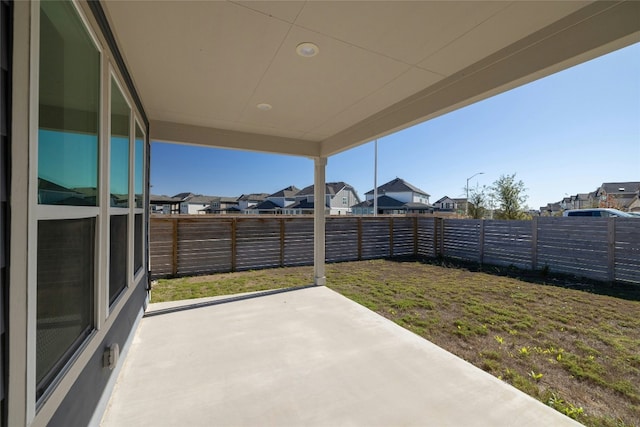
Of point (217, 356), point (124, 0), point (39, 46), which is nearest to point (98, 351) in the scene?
point (217, 356)

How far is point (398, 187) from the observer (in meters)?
28.3

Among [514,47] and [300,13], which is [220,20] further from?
[514,47]

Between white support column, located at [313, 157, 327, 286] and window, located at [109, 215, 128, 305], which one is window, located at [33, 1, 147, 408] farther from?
white support column, located at [313, 157, 327, 286]

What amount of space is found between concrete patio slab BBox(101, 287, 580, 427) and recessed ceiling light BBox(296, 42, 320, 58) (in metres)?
2.61

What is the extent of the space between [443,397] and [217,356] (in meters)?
1.93

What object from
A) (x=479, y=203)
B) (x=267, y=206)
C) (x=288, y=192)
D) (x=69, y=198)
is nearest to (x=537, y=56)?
(x=69, y=198)

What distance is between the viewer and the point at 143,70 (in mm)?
2463

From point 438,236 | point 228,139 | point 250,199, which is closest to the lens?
point 228,139

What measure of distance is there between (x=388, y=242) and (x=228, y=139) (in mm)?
5768

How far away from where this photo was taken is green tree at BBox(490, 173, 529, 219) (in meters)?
9.46

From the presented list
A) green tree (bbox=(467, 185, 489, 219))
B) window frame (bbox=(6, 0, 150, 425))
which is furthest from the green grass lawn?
green tree (bbox=(467, 185, 489, 219))

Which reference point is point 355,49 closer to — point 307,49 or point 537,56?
point 307,49

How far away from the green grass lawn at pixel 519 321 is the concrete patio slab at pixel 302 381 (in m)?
0.39

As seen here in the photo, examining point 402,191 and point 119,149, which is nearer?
point 119,149
